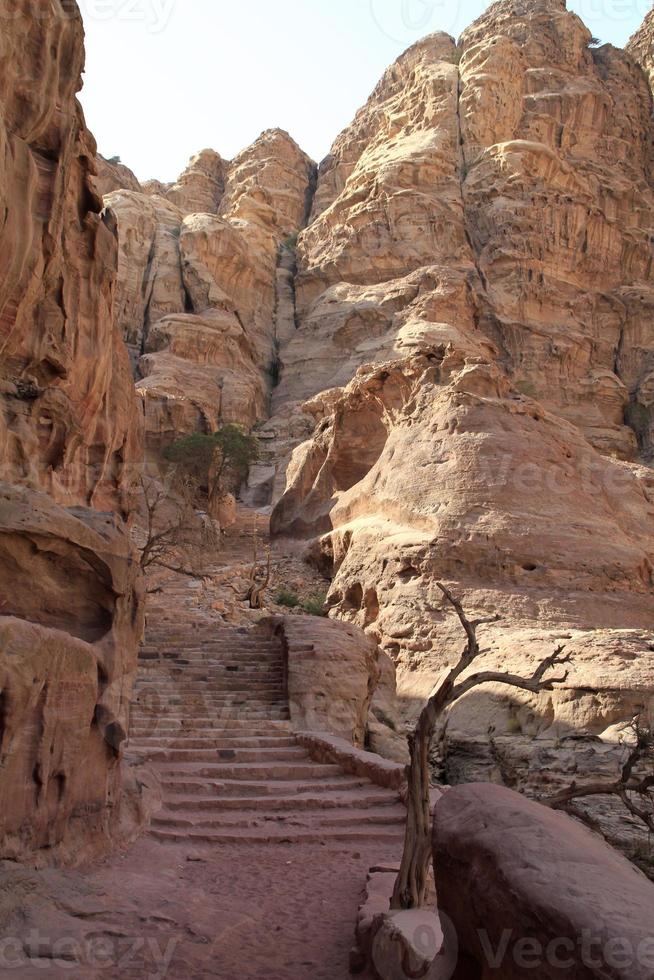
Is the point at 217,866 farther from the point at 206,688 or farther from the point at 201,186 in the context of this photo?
the point at 201,186

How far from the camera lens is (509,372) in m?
46.7

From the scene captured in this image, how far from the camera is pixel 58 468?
15484mm

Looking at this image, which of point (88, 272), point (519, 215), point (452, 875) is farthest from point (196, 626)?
point (519, 215)

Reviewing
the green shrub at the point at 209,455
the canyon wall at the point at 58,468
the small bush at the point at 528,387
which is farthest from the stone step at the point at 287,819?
the small bush at the point at 528,387

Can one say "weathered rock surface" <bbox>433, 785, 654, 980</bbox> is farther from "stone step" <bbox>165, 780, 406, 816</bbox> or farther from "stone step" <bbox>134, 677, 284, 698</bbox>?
"stone step" <bbox>134, 677, 284, 698</bbox>

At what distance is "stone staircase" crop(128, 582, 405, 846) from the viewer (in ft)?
28.2

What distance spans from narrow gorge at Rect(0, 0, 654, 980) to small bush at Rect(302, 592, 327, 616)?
11 cm

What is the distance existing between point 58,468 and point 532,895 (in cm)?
1429

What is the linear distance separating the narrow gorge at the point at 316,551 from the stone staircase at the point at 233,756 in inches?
2.2

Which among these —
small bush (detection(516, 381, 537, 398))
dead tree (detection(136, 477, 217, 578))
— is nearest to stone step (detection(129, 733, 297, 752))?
dead tree (detection(136, 477, 217, 578))

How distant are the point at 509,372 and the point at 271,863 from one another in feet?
138

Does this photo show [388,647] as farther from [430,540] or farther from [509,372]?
[509,372]

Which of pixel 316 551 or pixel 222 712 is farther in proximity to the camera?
pixel 316 551

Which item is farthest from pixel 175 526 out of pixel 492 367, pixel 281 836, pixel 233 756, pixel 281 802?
pixel 281 836
